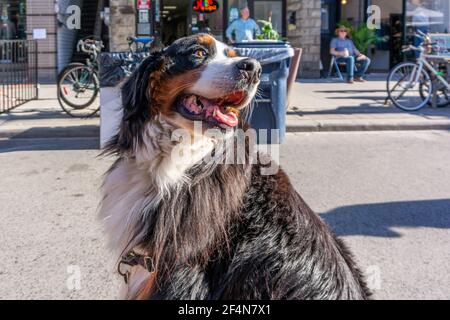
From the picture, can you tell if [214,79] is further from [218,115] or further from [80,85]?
[80,85]

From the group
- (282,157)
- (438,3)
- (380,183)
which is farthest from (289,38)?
(380,183)

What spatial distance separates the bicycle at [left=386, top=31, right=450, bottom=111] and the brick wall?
1038 centimetres

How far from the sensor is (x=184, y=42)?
235cm

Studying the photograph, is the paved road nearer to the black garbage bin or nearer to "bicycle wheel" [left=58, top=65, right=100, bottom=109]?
the black garbage bin

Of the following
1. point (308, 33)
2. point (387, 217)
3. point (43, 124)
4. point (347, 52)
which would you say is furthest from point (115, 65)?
point (308, 33)

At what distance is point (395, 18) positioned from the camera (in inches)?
775

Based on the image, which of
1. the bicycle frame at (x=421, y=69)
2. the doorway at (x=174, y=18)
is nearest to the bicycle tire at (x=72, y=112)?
the bicycle frame at (x=421, y=69)

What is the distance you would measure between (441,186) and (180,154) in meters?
4.76

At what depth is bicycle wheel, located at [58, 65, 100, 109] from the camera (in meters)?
10.1

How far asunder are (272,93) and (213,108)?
5.88 m

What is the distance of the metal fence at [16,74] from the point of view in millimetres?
11781

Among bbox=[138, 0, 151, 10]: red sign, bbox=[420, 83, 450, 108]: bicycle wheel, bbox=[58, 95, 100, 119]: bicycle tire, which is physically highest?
bbox=[138, 0, 151, 10]: red sign

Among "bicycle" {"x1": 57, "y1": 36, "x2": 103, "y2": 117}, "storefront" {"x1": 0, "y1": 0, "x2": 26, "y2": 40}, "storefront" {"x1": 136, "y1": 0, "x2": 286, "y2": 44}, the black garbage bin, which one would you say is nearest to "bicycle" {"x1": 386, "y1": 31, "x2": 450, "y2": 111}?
the black garbage bin
